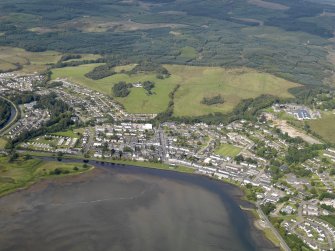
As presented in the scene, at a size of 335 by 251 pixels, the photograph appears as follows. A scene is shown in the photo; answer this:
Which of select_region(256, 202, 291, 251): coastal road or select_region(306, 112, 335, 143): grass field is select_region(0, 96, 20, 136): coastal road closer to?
select_region(256, 202, 291, 251): coastal road

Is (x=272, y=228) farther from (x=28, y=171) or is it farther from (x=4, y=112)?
(x=4, y=112)

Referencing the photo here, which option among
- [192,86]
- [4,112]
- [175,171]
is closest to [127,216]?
[175,171]

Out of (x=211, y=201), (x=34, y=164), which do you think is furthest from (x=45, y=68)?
(x=211, y=201)

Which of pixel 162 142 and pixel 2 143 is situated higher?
pixel 2 143

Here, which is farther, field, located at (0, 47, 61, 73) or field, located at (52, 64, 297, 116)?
field, located at (0, 47, 61, 73)

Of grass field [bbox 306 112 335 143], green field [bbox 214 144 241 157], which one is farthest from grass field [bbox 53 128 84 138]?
grass field [bbox 306 112 335 143]

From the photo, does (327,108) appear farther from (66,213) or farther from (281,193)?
(66,213)

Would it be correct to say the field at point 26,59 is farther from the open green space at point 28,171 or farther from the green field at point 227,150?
the green field at point 227,150
